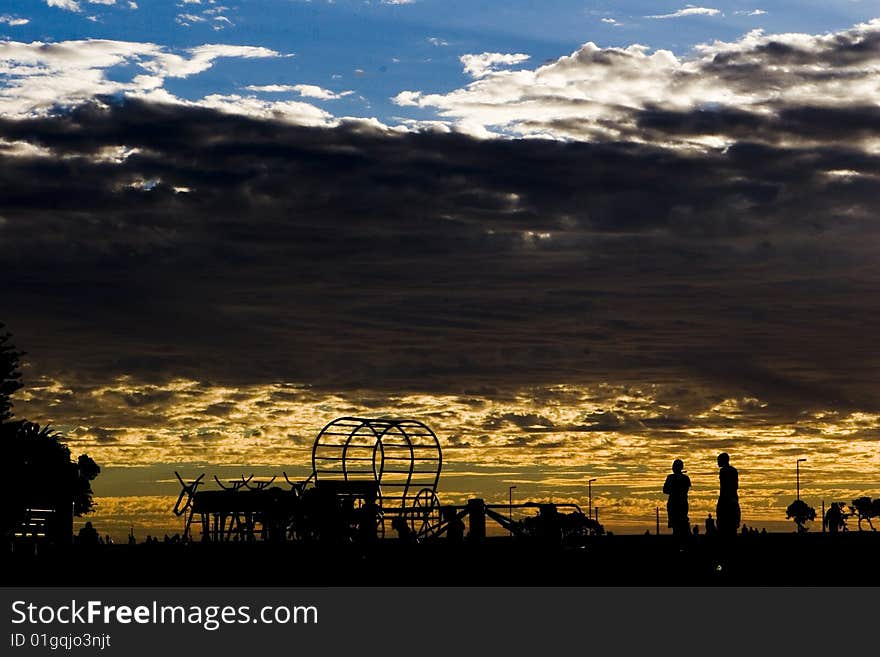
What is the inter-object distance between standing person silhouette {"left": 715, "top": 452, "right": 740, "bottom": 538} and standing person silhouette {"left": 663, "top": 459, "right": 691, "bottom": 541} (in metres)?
1.16

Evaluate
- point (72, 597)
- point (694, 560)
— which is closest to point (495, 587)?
point (694, 560)

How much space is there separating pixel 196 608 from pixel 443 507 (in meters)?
10.7

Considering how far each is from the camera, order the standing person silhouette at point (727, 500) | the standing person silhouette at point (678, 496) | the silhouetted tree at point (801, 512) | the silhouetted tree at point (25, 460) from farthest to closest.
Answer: the silhouetted tree at point (801, 512) < the silhouetted tree at point (25, 460) < the standing person silhouette at point (678, 496) < the standing person silhouette at point (727, 500)

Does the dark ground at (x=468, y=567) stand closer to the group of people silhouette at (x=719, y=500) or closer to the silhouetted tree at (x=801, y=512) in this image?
the group of people silhouette at (x=719, y=500)

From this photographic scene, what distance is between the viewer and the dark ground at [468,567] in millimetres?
31422

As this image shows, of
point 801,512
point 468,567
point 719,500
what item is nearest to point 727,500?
point 719,500

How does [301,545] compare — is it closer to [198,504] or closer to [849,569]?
[198,504]

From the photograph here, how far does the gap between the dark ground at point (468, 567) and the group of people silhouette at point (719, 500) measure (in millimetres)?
678

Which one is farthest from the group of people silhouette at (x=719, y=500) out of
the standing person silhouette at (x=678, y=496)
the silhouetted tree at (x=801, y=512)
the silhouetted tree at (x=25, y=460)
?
the silhouetted tree at (x=801, y=512)

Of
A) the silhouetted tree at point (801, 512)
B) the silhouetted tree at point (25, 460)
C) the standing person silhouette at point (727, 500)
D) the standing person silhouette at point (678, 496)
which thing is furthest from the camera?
the silhouetted tree at point (801, 512)

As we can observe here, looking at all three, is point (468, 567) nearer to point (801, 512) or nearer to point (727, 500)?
point (727, 500)

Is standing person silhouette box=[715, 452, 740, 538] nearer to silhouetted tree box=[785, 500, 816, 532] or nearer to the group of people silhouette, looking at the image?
the group of people silhouette

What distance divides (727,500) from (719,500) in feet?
0.90

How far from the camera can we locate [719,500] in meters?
29.1
